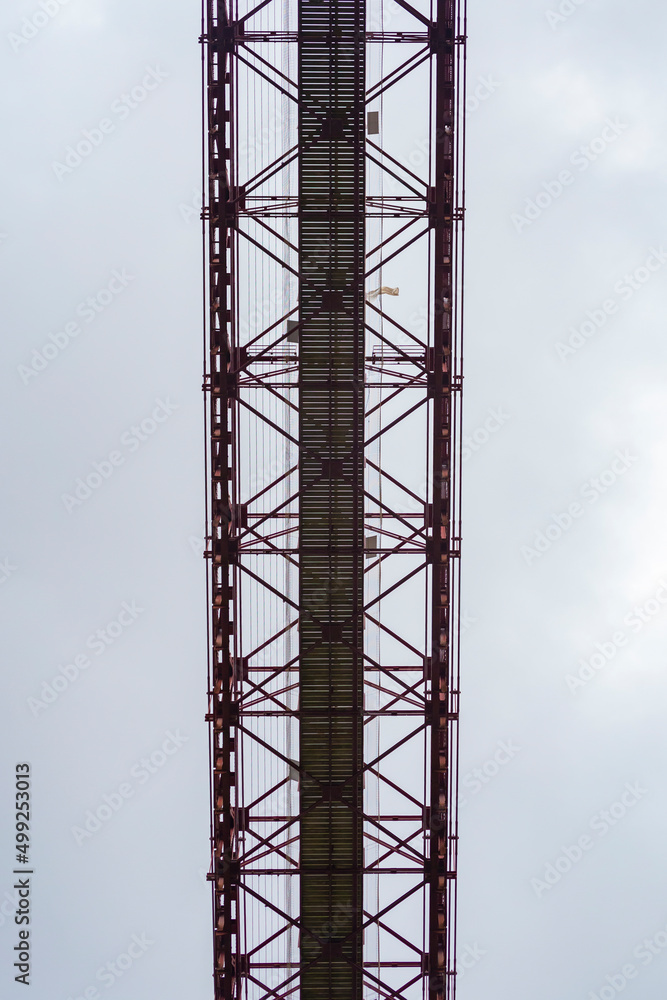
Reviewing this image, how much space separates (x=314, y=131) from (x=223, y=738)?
1014 centimetres

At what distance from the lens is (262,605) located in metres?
18.1

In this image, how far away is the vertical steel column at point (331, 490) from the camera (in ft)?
49.9

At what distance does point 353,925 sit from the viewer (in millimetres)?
16078

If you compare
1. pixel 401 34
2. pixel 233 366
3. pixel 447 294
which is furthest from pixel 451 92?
pixel 233 366

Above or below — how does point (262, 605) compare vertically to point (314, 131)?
below

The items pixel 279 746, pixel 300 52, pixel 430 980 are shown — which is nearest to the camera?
pixel 300 52

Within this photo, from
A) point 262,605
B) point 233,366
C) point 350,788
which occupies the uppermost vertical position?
point 233,366

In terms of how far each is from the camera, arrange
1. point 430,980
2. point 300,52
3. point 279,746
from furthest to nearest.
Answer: point 279,746 → point 430,980 → point 300,52

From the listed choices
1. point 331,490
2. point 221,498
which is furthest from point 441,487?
point 221,498

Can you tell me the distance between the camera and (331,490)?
51.3 feet

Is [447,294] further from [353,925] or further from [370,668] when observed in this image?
[353,925]

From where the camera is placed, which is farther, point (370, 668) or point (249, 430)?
point (249, 430)

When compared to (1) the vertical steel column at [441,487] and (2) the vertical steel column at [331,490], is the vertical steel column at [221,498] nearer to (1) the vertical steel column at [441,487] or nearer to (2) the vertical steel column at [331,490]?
(2) the vertical steel column at [331,490]

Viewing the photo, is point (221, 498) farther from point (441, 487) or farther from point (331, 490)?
point (441, 487)
